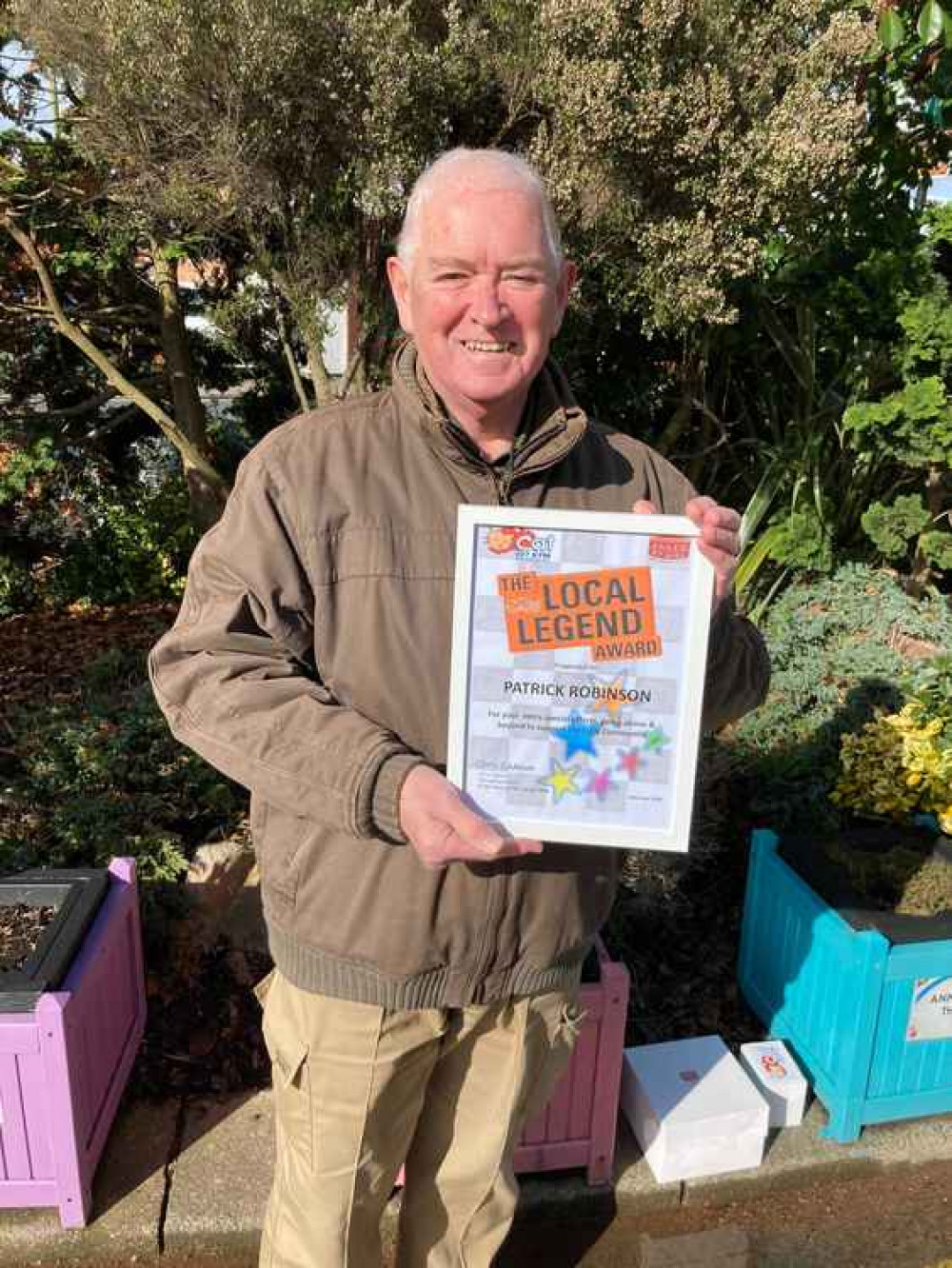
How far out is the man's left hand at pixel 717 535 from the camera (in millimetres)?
1723

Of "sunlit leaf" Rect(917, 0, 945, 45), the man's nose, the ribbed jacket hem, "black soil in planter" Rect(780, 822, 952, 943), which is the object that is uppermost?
"sunlit leaf" Rect(917, 0, 945, 45)

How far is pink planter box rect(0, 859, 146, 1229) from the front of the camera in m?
2.63

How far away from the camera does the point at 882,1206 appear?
316 centimetres

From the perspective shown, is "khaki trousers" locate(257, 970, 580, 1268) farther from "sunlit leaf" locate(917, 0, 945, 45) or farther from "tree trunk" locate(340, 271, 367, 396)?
"tree trunk" locate(340, 271, 367, 396)

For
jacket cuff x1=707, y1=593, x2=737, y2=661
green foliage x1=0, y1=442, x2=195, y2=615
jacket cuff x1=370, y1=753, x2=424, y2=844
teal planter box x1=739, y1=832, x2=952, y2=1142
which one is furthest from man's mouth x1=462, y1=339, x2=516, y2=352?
green foliage x1=0, y1=442, x2=195, y2=615

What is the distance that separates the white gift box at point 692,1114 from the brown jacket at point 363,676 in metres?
1.39

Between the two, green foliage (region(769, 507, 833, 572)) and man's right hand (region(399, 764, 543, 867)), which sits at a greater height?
man's right hand (region(399, 764, 543, 867))

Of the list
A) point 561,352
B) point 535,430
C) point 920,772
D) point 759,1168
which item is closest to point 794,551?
point 561,352

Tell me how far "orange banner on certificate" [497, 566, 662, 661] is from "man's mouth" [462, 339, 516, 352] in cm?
44

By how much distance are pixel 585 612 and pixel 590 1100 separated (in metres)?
1.92

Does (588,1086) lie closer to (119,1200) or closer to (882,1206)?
(882,1206)

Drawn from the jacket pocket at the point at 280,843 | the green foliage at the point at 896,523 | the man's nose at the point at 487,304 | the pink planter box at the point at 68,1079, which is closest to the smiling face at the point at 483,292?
the man's nose at the point at 487,304

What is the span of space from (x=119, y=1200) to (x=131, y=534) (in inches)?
225

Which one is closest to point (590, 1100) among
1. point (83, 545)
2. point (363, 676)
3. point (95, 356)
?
point (363, 676)
